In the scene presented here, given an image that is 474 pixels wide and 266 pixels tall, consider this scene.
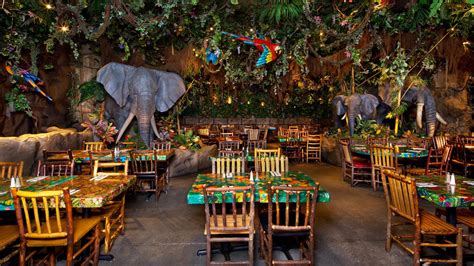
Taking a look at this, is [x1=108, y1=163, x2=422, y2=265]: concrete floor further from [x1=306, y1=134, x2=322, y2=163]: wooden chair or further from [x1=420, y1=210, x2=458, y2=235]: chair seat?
[x1=306, y1=134, x2=322, y2=163]: wooden chair

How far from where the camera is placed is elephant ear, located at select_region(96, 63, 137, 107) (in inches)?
282

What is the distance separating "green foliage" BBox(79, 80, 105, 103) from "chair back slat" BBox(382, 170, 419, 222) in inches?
288

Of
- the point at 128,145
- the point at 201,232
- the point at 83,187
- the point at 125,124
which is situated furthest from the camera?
the point at 125,124

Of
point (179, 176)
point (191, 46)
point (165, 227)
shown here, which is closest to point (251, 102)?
point (191, 46)

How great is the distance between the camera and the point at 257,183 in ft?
10.3

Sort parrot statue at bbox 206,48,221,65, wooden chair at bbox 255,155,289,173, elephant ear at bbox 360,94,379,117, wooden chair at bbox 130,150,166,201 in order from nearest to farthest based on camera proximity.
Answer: wooden chair at bbox 255,155,289,173 < wooden chair at bbox 130,150,166,201 < parrot statue at bbox 206,48,221,65 < elephant ear at bbox 360,94,379,117

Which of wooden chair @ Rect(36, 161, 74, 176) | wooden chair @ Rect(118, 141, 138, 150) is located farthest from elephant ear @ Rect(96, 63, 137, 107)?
wooden chair @ Rect(36, 161, 74, 176)

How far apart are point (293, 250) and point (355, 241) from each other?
2.60ft

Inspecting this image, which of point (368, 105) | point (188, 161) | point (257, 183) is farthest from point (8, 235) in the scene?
point (368, 105)

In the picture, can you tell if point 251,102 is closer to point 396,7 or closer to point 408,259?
point 396,7

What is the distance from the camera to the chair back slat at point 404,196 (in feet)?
8.32

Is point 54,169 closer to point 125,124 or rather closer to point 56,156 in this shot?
point 56,156

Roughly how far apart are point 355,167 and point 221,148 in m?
2.99

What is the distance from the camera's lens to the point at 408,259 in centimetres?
296
